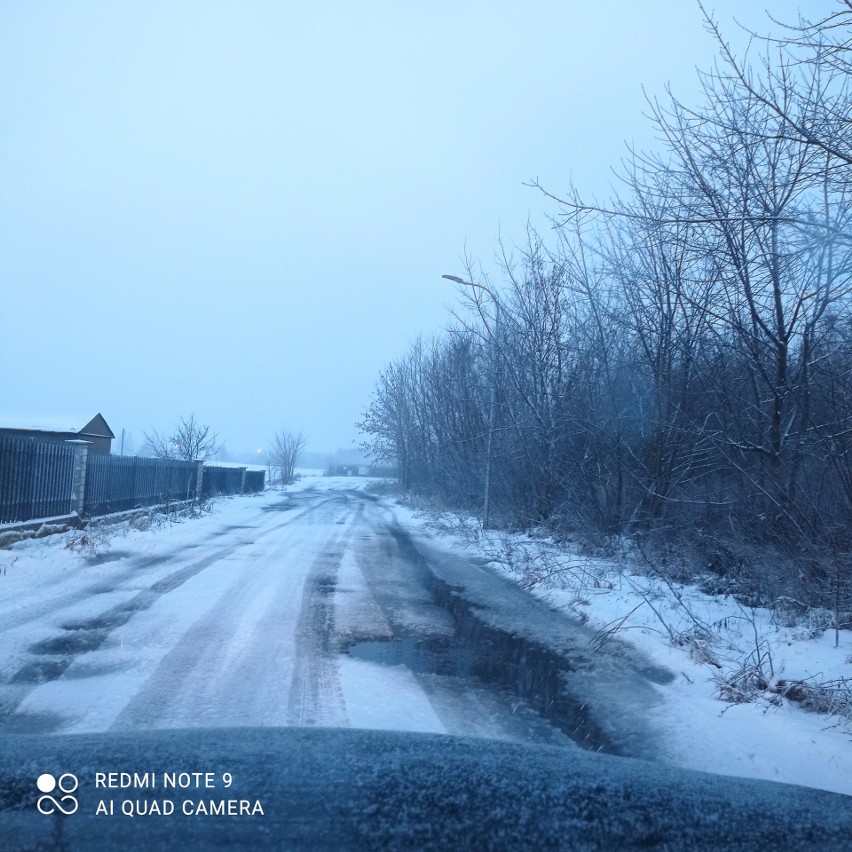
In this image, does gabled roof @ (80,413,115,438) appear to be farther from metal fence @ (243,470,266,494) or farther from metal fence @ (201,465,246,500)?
metal fence @ (243,470,266,494)

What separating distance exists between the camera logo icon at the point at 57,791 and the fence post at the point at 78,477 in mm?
15536

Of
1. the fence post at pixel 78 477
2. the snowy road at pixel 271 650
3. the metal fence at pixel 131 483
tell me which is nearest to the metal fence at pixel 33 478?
the fence post at pixel 78 477

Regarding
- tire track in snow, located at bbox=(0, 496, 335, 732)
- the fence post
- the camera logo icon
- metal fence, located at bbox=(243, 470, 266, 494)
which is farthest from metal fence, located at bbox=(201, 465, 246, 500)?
the camera logo icon

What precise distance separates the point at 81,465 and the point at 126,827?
16082 mm

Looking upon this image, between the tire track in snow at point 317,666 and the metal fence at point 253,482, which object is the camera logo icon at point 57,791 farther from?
the metal fence at point 253,482

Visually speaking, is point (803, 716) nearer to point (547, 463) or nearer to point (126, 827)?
point (126, 827)

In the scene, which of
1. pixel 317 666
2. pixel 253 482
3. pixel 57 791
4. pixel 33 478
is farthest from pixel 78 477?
pixel 253 482

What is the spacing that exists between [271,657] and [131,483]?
16.7m

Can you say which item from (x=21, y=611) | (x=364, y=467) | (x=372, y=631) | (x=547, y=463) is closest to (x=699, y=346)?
(x=547, y=463)

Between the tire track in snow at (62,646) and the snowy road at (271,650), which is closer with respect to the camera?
the tire track in snow at (62,646)

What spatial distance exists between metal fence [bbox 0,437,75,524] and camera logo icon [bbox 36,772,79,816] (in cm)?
1227

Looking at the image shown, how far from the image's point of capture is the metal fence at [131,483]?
59.8ft

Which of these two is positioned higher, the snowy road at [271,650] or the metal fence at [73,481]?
the metal fence at [73,481]

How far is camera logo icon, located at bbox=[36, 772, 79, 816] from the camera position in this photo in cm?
245
